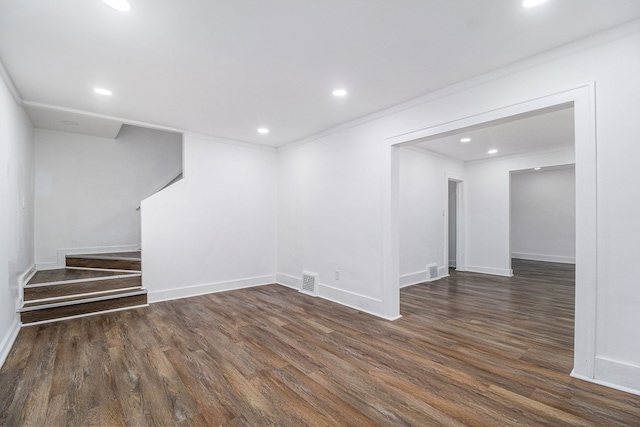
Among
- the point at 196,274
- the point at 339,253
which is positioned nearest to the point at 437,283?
the point at 339,253

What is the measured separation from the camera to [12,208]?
308 cm

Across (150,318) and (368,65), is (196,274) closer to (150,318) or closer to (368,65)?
(150,318)

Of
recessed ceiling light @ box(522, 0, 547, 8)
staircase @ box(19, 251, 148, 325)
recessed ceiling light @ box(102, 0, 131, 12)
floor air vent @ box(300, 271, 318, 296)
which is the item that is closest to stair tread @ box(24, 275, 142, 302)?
staircase @ box(19, 251, 148, 325)

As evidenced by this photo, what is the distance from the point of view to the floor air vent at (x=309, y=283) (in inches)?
185

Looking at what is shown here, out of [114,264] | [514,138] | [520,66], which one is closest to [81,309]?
[114,264]

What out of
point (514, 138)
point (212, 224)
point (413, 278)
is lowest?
point (413, 278)

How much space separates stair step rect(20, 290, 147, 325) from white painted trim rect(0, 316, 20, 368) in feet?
0.44

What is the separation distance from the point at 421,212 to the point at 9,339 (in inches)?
233

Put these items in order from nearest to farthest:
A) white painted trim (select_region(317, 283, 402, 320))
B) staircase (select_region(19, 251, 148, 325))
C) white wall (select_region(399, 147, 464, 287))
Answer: staircase (select_region(19, 251, 148, 325)), white painted trim (select_region(317, 283, 402, 320)), white wall (select_region(399, 147, 464, 287))

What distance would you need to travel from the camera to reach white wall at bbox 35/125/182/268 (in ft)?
15.5

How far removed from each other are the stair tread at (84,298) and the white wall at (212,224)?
22cm

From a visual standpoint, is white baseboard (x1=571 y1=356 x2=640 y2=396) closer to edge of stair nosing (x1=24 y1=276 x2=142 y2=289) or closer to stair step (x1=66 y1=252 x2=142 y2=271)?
edge of stair nosing (x1=24 y1=276 x2=142 y2=289)

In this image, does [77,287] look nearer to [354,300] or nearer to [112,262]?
[112,262]

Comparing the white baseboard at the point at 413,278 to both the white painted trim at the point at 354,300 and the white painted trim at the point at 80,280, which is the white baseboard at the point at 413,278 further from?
the white painted trim at the point at 80,280
